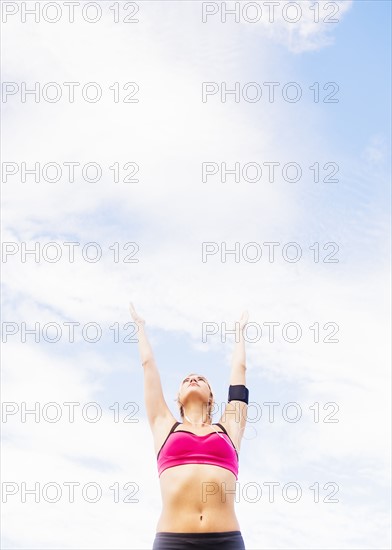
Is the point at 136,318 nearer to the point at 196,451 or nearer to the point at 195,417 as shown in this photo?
the point at 195,417

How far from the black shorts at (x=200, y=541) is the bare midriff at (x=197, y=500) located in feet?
0.15

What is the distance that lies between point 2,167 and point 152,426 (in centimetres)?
688

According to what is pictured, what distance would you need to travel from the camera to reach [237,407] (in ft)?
23.6

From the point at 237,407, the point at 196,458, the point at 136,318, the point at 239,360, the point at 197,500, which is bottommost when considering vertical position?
the point at 197,500

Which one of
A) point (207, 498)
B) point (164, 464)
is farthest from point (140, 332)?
point (207, 498)

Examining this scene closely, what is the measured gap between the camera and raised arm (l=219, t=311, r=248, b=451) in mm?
6992

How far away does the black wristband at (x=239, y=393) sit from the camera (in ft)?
23.8

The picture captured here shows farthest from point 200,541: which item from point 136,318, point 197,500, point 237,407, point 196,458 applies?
point 136,318

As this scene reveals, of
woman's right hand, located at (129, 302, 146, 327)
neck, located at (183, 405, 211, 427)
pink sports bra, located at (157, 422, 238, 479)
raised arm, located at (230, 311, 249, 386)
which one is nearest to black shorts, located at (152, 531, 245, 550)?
pink sports bra, located at (157, 422, 238, 479)

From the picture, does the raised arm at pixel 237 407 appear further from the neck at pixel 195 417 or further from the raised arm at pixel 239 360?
the neck at pixel 195 417

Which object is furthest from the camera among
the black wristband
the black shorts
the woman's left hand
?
the woman's left hand

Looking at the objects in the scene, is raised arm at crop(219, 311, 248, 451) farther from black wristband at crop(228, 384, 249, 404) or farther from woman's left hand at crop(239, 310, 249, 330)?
woman's left hand at crop(239, 310, 249, 330)

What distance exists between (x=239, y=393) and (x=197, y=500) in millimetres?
1430

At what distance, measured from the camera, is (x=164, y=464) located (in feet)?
21.5
